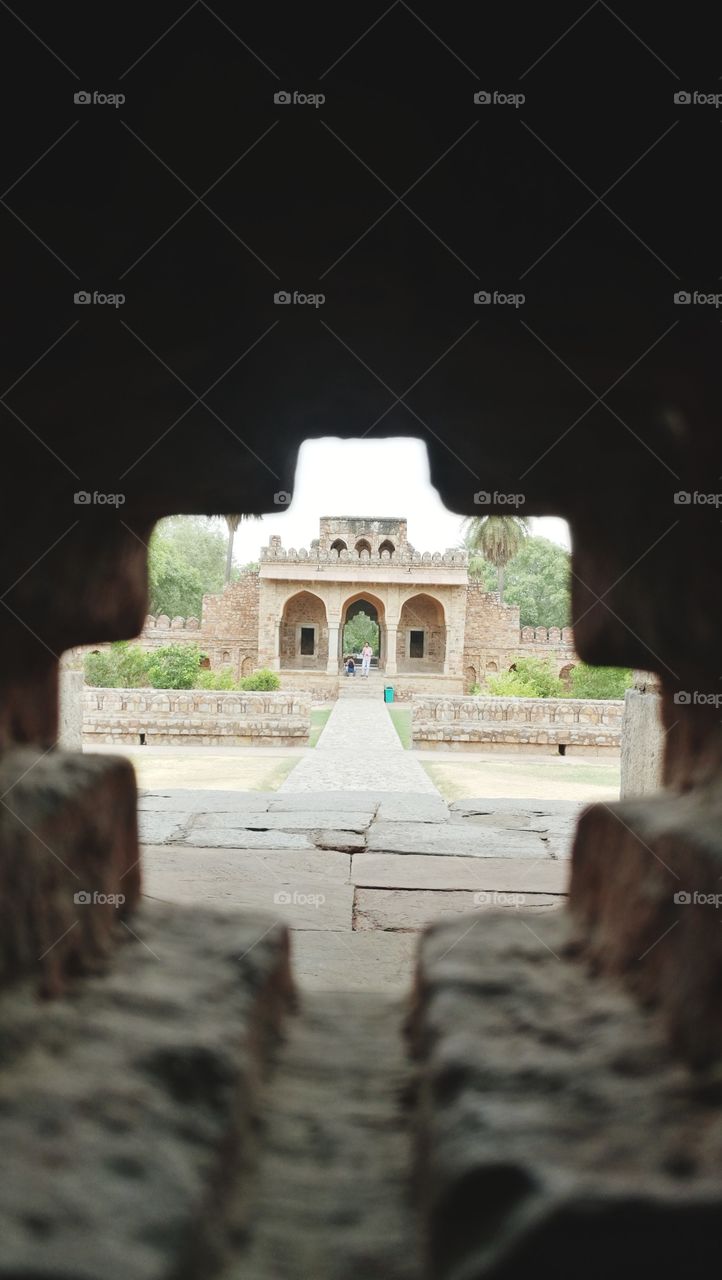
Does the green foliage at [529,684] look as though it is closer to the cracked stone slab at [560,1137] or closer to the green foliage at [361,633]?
the cracked stone slab at [560,1137]

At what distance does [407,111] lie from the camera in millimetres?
1365

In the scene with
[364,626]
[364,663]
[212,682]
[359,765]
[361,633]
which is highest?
[364,626]

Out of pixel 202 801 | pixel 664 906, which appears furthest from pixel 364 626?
pixel 664 906

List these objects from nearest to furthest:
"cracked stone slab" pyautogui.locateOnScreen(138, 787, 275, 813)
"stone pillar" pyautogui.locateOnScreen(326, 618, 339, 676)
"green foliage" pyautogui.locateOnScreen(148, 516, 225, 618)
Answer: "cracked stone slab" pyautogui.locateOnScreen(138, 787, 275, 813), "stone pillar" pyautogui.locateOnScreen(326, 618, 339, 676), "green foliage" pyautogui.locateOnScreen(148, 516, 225, 618)

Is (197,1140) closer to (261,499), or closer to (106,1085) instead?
(106,1085)

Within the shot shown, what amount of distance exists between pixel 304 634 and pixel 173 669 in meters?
12.9

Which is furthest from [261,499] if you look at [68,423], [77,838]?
[77,838]

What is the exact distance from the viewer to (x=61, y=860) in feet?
5.84

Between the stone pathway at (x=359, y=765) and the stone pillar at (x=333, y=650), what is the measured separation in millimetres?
10191

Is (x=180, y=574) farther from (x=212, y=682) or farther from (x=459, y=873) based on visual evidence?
(x=459, y=873)

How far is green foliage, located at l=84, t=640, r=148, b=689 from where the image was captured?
60.7 feet

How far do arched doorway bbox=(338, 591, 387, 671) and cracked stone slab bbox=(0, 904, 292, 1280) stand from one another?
23.9 metres

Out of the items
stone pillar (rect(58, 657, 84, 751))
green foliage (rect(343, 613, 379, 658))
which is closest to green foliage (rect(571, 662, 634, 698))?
stone pillar (rect(58, 657, 84, 751))

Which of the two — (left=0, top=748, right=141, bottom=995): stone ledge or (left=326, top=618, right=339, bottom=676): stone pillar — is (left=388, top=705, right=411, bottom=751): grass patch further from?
(left=0, top=748, right=141, bottom=995): stone ledge
